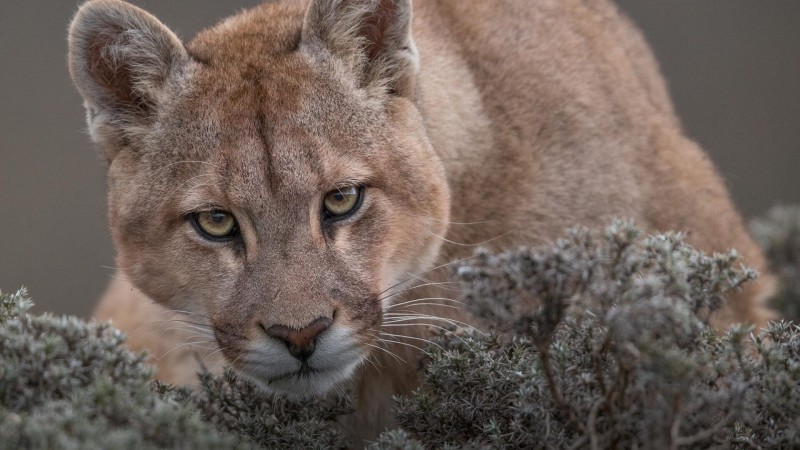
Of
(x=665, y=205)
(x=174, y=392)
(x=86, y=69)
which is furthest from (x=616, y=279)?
(x=86, y=69)

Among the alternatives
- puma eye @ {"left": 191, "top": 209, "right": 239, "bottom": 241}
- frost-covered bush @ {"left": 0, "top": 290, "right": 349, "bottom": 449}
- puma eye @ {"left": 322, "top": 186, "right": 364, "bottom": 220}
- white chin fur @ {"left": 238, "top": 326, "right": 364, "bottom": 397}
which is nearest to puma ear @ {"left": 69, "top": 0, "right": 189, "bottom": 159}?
puma eye @ {"left": 191, "top": 209, "right": 239, "bottom": 241}

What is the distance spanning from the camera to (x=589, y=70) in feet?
19.9

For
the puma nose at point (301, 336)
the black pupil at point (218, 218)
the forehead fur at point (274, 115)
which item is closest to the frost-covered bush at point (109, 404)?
the puma nose at point (301, 336)

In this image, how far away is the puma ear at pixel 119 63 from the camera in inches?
196

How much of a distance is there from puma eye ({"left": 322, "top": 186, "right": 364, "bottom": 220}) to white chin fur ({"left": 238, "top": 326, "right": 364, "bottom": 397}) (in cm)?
55

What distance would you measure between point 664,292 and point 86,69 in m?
2.88

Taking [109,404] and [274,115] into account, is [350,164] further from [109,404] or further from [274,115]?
[109,404]

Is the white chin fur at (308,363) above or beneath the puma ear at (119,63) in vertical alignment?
beneath

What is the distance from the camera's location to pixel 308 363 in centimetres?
437

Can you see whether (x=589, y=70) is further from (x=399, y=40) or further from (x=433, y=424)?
(x=433, y=424)

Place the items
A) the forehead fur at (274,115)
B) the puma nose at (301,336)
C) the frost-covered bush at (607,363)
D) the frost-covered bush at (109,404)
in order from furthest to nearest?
1. the forehead fur at (274,115)
2. the puma nose at (301,336)
3. the frost-covered bush at (607,363)
4. the frost-covered bush at (109,404)

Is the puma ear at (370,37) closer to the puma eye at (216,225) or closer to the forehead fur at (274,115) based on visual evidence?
the forehead fur at (274,115)

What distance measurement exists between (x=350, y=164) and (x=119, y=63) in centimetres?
125

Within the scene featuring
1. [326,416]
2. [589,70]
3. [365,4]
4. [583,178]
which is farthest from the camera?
[589,70]
